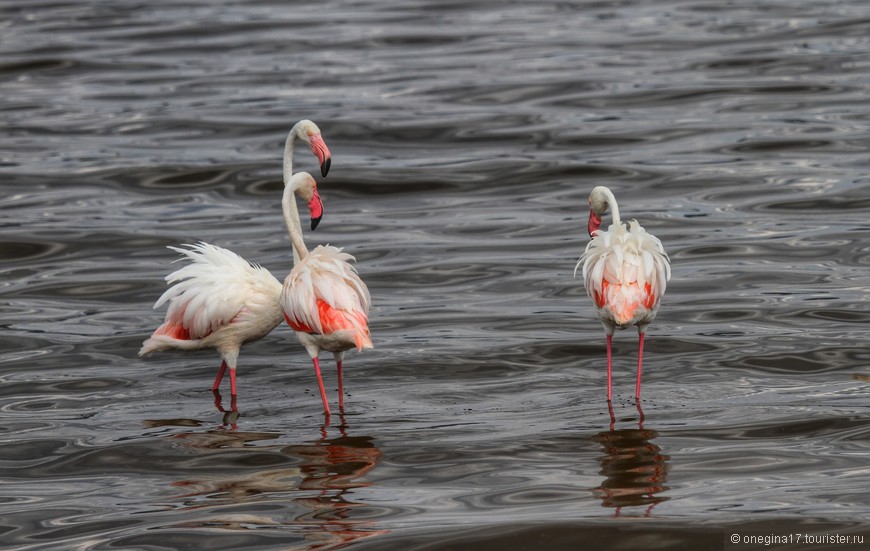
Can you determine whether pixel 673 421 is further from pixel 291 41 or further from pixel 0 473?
pixel 291 41

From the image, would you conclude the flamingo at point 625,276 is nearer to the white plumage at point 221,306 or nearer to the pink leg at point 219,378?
the white plumage at point 221,306

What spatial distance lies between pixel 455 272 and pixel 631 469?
15.1ft

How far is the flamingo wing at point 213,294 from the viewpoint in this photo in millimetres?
7797

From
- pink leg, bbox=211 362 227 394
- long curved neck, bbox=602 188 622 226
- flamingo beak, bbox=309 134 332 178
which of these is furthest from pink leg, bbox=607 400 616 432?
pink leg, bbox=211 362 227 394

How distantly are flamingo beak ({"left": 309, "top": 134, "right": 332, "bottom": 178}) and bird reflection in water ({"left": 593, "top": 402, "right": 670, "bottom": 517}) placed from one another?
7.05 ft

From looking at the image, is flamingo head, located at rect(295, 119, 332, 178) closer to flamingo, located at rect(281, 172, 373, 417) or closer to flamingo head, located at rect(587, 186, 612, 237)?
flamingo, located at rect(281, 172, 373, 417)

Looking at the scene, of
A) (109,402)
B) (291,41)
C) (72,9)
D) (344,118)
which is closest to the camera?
(109,402)

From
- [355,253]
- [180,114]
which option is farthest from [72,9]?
[355,253]

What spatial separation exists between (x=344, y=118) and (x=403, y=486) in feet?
33.8

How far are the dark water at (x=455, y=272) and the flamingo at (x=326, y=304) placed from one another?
0.46 m

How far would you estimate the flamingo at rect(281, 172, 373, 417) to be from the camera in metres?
7.25

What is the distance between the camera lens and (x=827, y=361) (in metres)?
8.30

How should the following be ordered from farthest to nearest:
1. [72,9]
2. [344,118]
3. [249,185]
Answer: [72,9] → [344,118] → [249,185]

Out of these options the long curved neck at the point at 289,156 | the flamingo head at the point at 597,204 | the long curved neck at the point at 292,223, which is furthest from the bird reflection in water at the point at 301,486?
the flamingo head at the point at 597,204
